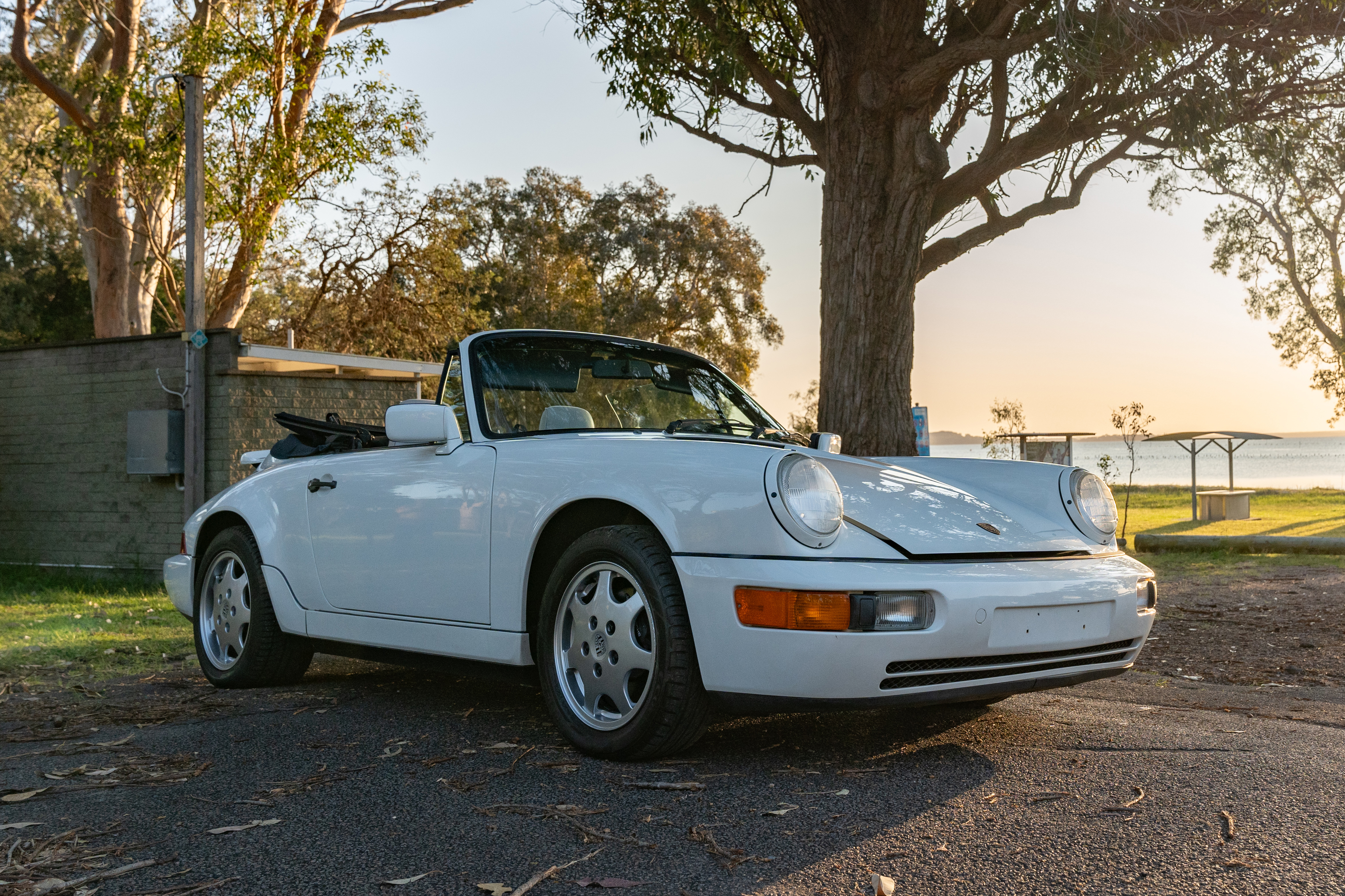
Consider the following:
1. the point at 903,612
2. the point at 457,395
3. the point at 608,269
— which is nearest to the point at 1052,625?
the point at 903,612

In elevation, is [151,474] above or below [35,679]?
above

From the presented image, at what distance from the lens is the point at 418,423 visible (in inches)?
167

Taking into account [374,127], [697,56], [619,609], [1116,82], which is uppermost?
[374,127]

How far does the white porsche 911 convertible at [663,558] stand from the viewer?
3.26 m

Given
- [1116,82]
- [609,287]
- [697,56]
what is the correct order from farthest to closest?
1. [609,287]
2. [697,56]
3. [1116,82]

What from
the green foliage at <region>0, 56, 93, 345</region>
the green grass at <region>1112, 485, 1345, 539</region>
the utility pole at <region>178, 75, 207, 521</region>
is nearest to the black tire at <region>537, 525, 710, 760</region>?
the utility pole at <region>178, 75, 207, 521</region>

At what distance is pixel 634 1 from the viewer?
35.8 ft

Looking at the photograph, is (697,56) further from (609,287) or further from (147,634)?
(609,287)

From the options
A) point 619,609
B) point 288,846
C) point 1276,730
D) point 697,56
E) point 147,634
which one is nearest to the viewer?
point 288,846

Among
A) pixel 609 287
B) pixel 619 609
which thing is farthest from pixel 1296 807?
pixel 609 287

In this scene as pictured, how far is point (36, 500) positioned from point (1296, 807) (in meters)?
12.8

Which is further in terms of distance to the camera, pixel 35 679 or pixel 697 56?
pixel 697 56

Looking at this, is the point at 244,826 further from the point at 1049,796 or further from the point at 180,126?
the point at 180,126

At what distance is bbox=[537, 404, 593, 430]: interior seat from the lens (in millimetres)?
4453
